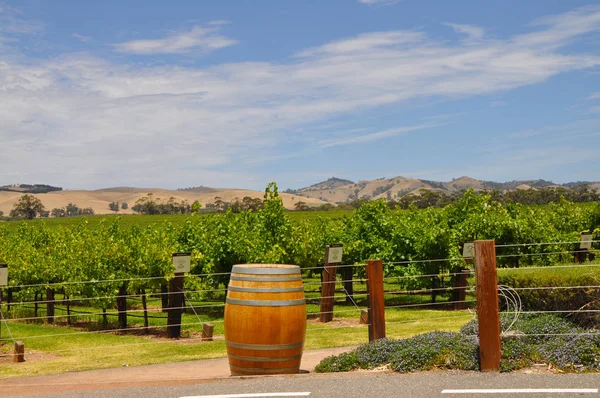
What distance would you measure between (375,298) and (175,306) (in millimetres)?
6739

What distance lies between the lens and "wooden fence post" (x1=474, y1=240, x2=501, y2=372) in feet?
24.0

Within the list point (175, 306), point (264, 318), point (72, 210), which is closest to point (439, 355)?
point (264, 318)

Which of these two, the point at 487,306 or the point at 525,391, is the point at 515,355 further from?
the point at 525,391

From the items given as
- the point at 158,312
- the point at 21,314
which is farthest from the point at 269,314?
the point at 21,314

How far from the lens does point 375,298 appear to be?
8.77 meters

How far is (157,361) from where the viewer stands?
1130 centimetres

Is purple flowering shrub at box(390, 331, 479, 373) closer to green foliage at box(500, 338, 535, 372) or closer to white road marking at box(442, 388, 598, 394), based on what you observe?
green foliage at box(500, 338, 535, 372)

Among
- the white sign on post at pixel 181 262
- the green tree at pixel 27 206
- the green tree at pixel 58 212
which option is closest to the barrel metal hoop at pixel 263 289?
the white sign on post at pixel 181 262

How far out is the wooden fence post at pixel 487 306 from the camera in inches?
287

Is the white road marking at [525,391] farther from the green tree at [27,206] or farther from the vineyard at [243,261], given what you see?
the green tree at [27,206]

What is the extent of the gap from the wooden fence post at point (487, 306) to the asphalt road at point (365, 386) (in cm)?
21

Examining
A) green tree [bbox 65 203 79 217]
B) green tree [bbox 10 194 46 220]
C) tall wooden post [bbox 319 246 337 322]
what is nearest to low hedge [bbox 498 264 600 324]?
tall wooden post [bbox 319 246 337 322]

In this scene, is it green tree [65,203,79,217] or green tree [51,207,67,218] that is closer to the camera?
green tree [51,207,67,218]

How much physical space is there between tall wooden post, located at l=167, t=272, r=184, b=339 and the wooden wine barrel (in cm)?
665
